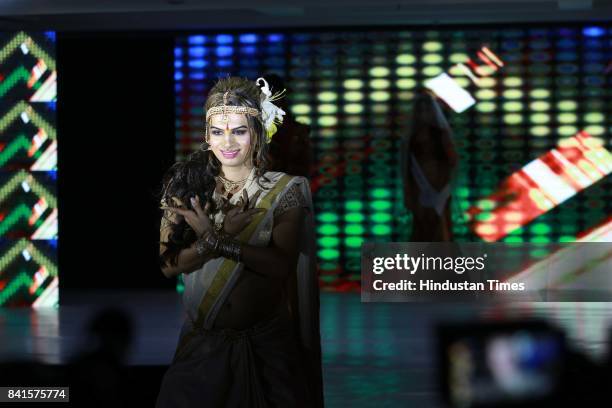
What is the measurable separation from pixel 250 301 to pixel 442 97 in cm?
715

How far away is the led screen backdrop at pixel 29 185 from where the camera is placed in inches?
334

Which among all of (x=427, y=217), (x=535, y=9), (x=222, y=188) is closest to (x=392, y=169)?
(x=427, y=217)

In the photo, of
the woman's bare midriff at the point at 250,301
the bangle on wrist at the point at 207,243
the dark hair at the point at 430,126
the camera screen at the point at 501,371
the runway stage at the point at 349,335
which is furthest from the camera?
the dark hair at the point at 430,126

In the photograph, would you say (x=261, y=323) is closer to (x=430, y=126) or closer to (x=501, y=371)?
(x=501, y=371)

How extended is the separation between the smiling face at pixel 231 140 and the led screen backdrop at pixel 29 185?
5905 millimetres

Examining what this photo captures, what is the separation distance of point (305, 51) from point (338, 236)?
1751 millimetres

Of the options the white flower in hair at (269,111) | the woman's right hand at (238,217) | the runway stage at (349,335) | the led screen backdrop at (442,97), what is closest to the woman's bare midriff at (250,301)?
the woman's right hand at (238,217)

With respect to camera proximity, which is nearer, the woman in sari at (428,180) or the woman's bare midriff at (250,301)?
the woman's bare midriff at (250,301)

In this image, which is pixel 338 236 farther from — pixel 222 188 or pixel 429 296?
pixel 222 188

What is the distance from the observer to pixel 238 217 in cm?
274

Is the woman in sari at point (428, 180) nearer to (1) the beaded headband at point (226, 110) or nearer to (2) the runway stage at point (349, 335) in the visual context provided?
(2) the runway stage at point (349, 335)

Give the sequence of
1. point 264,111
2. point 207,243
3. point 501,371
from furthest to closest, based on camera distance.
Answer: point 501,371
point 264,111
point 207,243

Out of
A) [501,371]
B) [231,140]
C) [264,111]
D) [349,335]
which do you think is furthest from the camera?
[349,335]

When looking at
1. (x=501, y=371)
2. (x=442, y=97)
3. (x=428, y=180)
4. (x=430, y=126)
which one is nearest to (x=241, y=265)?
(x=501, y=371)
